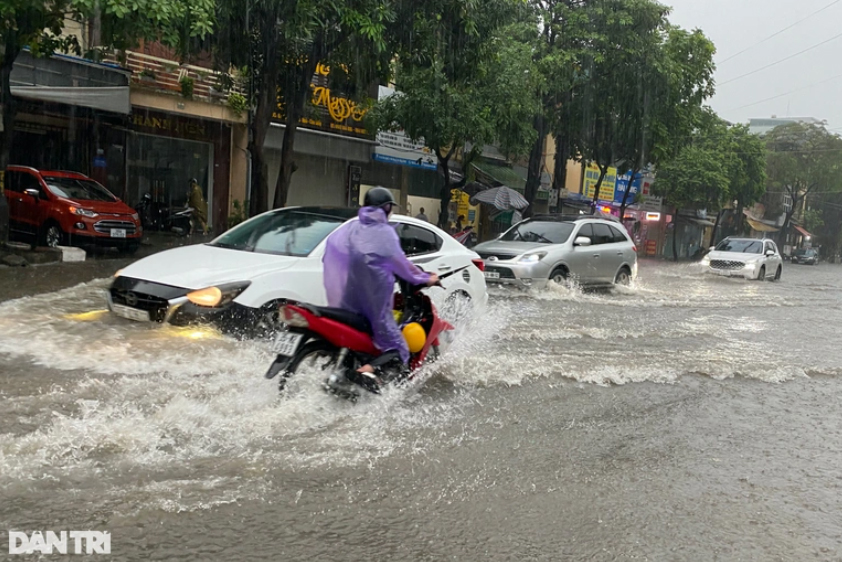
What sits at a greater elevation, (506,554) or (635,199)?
(635,199)

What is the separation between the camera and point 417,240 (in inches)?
310

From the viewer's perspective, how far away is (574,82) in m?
21.4

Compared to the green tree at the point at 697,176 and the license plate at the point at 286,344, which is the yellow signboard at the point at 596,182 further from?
the license plate at the point at 286,344

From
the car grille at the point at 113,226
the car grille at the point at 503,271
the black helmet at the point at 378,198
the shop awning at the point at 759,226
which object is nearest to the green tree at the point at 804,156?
the shop awning at the point at 759,226

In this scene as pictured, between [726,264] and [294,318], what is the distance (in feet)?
66.5

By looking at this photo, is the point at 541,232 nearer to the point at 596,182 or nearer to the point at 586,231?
the point at 586,231

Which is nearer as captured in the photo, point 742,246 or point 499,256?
point 499,256

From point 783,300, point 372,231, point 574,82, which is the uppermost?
point 574,82

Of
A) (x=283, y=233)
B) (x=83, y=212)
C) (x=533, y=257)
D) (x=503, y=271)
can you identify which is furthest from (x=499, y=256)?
(x=83, y=212)

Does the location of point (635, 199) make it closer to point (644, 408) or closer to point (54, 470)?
point (644, 408)

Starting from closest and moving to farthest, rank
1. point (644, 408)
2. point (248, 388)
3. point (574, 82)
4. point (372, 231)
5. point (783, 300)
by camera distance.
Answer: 1. point (372, 231)
2. point (248, 388)
3. point (644, 408)
4. point (783, 300)
5. point (574, 82)

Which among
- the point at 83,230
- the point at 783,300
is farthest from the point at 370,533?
the point at 783,300

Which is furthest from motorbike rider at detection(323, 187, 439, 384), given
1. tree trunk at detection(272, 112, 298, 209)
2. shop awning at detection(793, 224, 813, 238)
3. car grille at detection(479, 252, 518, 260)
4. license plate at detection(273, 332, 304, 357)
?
shop awning at detection(793, 224, 813, 238)

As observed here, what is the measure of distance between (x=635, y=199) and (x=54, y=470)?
37.6 metres
